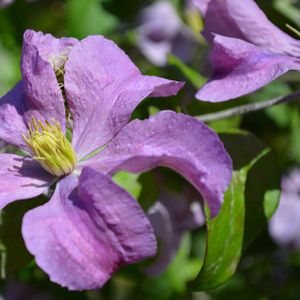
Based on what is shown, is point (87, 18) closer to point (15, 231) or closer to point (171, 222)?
point (171, 222)

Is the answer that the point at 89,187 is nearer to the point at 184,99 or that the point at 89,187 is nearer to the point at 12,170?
the point at 12,170

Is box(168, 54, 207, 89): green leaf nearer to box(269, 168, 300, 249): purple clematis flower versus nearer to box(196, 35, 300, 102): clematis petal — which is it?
box(196, 35, 300, 102): clematis petal

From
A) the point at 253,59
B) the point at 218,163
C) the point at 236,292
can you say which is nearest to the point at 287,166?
the point at 236,292

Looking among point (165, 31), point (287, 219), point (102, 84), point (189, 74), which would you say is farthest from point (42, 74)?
point (165, 31)

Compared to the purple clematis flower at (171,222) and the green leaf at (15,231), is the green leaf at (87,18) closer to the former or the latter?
the purple clematis flower at (171,222)

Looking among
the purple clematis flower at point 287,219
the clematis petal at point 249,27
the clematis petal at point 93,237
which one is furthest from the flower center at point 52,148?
the purple clematis flower at point 287,219

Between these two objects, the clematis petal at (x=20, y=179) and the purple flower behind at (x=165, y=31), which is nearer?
the clematis petal at (x=20, y=179)

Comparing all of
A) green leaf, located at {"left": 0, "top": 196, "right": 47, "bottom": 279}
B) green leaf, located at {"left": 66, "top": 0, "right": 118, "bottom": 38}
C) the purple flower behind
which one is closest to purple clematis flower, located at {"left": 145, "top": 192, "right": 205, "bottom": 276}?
green leaf, located at {"left": 0, "top": 196, "right": 47, "bottom": 279}
